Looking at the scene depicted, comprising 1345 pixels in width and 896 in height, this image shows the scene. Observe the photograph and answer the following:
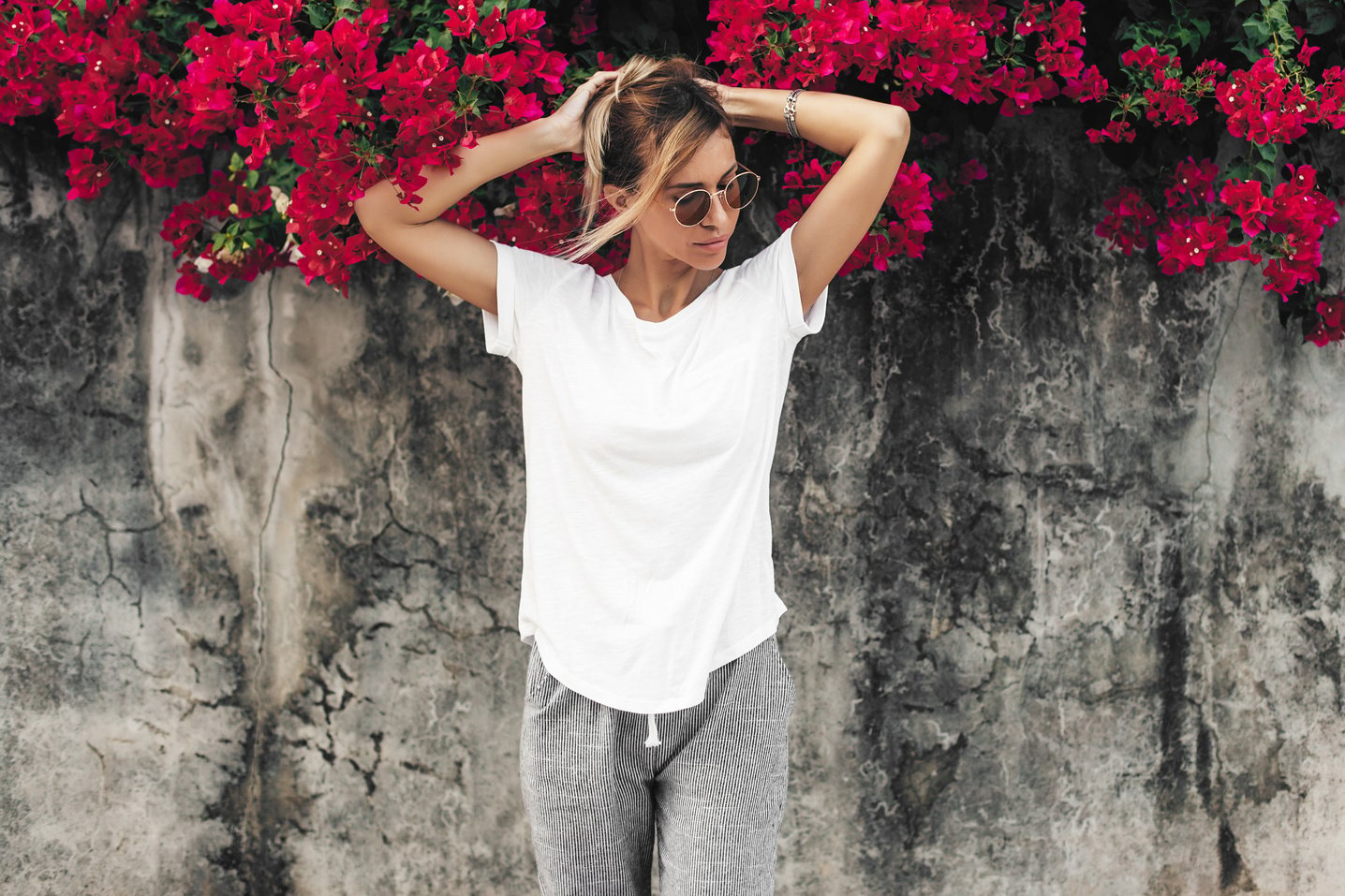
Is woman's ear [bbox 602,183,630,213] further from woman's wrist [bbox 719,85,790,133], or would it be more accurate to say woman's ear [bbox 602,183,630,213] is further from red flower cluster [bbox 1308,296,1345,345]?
red flower cluster [bbox 1308,296,1345,345]

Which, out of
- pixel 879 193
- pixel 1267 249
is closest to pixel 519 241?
pixel 879 193

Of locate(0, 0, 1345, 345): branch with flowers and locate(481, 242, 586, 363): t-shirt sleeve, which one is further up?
locate(0, 0, 1345, 345): branch with flowers

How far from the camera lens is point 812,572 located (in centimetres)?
281

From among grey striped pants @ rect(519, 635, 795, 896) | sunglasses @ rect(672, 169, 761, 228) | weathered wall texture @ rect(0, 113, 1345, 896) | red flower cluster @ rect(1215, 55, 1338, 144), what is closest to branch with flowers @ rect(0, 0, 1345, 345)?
red flower cluster @ rect(1215, 55, 1338, 144)

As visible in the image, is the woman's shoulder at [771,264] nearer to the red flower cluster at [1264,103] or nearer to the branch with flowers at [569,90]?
the branch with flowers at [569,90]

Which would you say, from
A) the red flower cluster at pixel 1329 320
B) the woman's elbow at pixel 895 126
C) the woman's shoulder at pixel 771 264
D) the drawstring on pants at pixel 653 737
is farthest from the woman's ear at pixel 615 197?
the red flower cluster at pixel 1329 320

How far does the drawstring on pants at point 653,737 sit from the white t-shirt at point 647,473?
37 mm

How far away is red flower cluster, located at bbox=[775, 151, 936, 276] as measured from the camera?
7.27 feet

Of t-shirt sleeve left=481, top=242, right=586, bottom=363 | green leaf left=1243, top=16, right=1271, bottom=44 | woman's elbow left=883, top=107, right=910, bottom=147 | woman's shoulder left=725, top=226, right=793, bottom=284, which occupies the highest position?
green leaf left=1243, top=16, right=1271, bottom=44

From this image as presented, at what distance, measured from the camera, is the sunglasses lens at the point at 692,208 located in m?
1.81

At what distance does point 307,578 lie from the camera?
286cm

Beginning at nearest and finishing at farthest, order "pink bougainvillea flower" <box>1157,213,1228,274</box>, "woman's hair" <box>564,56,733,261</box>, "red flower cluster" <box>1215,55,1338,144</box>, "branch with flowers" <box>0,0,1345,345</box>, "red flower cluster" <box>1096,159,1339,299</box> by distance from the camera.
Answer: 1. "woman's hair" <box>564,56,733,261</box>
2. "branch with flowers" <box>0,0,1345,345</box>
3. "red flower cluster" <box>1215,55,1338,144</box>
4. "red flower cluster" <box>1096,159,1339,299</box>
5. "pink bougainvillea flower" <box>1157,213,1228,274</box>

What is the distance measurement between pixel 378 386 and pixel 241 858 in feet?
4.59

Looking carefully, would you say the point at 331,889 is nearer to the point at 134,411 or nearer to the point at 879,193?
the point at 134,411
